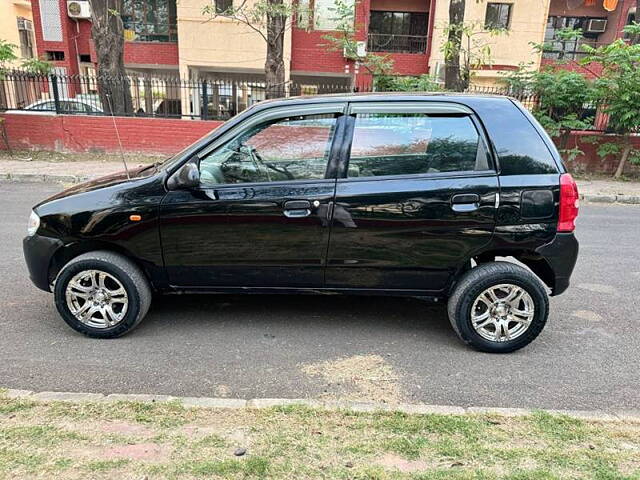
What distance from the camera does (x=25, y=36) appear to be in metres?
29.6

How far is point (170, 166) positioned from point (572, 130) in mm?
12400

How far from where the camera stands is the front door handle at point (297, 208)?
11.7ft

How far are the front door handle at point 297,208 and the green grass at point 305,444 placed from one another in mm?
1388

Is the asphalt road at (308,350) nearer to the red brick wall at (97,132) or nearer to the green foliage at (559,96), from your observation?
the green foliage at (559,96)

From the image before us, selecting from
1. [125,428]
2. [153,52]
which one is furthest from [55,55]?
[125,428]

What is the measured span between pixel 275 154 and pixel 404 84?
1145 cm

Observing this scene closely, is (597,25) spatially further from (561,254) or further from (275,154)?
(275,154)

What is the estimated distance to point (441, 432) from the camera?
8.61ft

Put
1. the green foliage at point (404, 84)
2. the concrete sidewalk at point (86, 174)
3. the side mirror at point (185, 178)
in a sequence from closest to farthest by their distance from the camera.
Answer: the side mirror at point (185, 178), the concrete sidewalk at point (86, 174), the green foliage at point (404, 84)

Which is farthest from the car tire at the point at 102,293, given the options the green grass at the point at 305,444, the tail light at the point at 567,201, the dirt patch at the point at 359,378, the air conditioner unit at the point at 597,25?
the air conditioner unit at the point at 597,25

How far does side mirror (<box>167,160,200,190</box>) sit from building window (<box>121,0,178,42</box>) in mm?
21982

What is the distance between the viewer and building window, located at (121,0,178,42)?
74.6ft

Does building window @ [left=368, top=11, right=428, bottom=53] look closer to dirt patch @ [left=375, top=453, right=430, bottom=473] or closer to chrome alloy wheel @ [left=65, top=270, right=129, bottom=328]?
chrome alloy wheel @ [left=65, top=270, right=129, bottom=328]

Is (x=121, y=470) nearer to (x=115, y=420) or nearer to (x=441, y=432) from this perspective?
(x=115, y=420)
